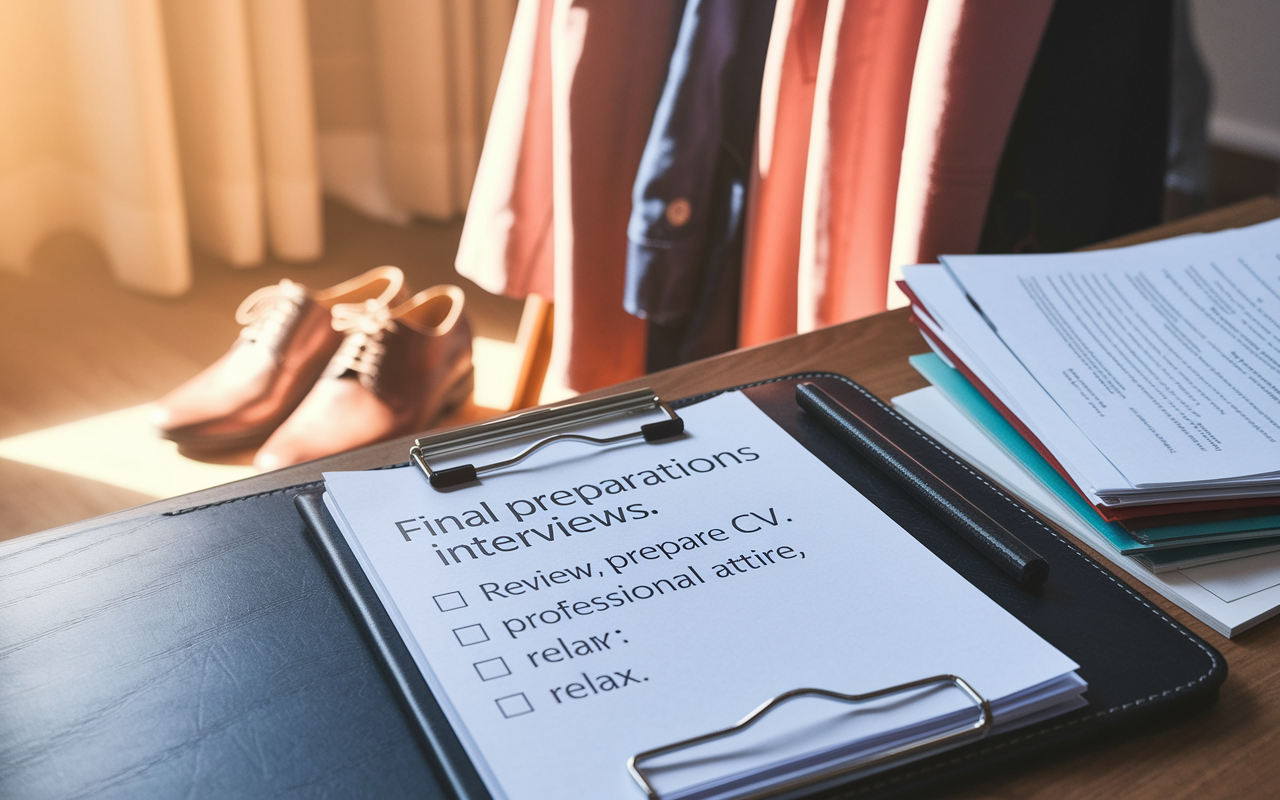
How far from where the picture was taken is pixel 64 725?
35cm

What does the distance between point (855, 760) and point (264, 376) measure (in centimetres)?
114

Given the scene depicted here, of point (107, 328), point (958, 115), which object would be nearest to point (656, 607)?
point (958, 115)

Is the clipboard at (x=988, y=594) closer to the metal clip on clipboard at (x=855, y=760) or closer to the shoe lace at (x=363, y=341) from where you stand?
the metal clip on clipboard at (x=855, y=760)

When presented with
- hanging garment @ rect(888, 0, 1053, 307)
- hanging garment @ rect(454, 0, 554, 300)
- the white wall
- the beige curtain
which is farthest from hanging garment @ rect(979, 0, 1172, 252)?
the white wall

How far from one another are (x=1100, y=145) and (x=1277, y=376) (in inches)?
17.1

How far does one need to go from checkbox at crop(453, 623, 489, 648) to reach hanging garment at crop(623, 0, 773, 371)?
2.20 feet

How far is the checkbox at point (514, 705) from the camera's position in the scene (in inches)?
13.5

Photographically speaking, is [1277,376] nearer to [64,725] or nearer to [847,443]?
[847,443]

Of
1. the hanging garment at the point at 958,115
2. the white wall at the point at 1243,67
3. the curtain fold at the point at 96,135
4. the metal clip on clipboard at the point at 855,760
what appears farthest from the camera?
the white wall at the point at 1243,67

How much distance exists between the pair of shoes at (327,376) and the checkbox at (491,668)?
3.03 feet

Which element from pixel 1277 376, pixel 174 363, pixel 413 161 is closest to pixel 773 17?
pixel 1277 376

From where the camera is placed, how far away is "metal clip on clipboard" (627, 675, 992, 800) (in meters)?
0.32

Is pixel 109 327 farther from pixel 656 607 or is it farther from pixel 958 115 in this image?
pixel 656 607

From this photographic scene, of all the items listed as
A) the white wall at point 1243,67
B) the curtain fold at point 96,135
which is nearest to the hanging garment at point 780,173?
the curtain fold at point 96,135
